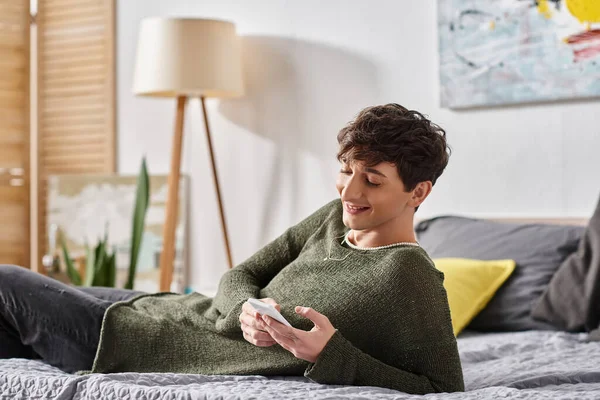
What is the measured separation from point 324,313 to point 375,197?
0.82 feet

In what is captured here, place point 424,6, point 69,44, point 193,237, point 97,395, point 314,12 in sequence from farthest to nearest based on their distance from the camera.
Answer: point 69,44, point 193,237, point 314,12, point 424,6, point 97,395

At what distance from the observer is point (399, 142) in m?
1.69

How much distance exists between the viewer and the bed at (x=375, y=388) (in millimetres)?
1512

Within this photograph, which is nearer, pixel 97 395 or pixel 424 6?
pixel 97 395

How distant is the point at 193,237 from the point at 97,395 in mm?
2539

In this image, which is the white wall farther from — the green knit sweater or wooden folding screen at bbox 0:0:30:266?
the green knit sweater

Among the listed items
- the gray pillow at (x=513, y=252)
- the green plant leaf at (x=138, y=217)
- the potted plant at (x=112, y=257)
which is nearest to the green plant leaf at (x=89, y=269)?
the potted plant at (x=112, y=257)

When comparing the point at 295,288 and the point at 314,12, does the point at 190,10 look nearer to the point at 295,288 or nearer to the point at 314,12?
the point at 314,12

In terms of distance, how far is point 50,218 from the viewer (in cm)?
433

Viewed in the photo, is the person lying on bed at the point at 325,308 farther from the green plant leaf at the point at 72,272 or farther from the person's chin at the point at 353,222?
the green plant leaf at the point at 72,272

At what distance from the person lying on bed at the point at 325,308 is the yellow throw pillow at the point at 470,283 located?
725 mm

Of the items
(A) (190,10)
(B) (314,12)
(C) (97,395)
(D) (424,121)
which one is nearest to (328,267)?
(D) (424,121)

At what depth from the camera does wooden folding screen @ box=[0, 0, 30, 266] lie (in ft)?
13.9

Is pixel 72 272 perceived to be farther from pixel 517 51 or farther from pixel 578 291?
pixel 578 291
